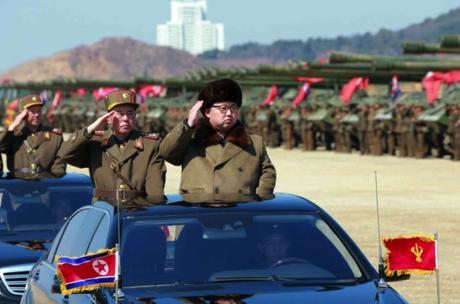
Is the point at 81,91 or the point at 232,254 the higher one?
the point at 232,254

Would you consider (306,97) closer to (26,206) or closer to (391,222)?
(391,222)

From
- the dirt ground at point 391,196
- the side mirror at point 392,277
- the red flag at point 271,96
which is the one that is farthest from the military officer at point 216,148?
the red flag at point 271,96

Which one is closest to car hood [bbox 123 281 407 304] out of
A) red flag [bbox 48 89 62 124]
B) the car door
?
the car door

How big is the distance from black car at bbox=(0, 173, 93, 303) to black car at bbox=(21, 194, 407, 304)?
3.95m

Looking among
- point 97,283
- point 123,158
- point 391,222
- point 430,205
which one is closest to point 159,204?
point 97,283

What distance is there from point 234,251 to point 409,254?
782 millimetres

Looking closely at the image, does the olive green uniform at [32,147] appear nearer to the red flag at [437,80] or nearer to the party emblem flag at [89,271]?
the party emblem flag at [89,271]

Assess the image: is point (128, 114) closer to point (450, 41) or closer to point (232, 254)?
point (232, 254)

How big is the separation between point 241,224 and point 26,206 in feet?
16.3

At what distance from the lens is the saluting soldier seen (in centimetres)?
1068

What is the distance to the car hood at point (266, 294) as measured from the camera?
678cm

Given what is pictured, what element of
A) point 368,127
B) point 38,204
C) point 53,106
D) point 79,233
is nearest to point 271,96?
point 368,127

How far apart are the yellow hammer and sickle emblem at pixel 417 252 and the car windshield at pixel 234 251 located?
28cm

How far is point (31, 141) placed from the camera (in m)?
14.4
